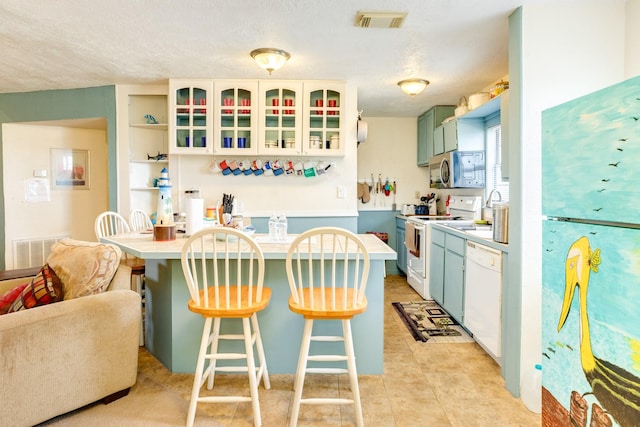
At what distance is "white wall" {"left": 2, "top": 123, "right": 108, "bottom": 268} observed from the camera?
4250mm

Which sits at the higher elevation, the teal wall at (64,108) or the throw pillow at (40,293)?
the teal wall at (64,108)

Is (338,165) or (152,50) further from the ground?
(152,50)

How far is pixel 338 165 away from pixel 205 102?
5.12 ft

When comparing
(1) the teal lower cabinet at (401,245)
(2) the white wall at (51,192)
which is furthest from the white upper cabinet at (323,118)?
(2) the white wall at (51,192)

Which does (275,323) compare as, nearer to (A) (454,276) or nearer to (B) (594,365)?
(B) (594,365)

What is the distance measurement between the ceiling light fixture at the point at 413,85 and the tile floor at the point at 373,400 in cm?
250

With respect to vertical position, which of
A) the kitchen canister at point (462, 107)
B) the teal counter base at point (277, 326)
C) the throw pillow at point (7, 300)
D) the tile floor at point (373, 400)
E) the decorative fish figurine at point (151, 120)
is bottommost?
the tile floor at point (373, 400)

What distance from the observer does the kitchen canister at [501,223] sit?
2.32 meters

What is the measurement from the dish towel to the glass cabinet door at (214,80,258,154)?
79.5 inches

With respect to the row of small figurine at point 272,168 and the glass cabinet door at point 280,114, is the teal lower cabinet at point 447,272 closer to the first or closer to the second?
the row of small figurine at point 272,168

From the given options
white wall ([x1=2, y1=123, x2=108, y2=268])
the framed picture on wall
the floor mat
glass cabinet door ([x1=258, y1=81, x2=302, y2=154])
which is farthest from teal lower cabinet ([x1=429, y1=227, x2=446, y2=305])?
the framed picture on wall

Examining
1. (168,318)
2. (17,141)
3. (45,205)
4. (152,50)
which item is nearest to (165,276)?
(168,318)

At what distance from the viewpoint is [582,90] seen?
210 cm

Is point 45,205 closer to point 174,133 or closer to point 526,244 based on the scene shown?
point 174,133
